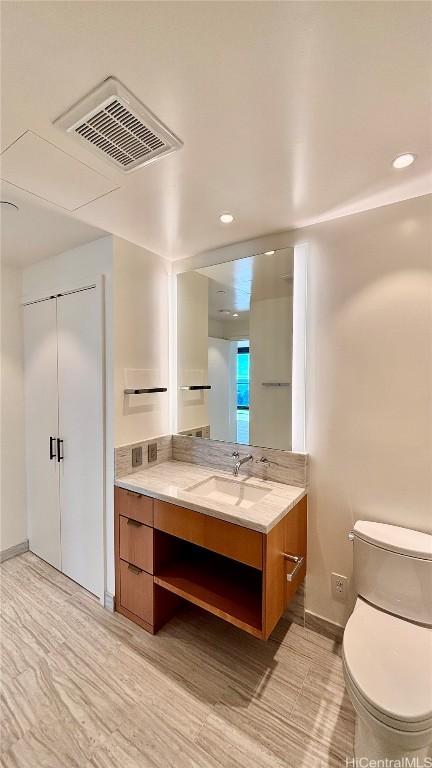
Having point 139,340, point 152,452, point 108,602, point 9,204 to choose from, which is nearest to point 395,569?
point 152,452

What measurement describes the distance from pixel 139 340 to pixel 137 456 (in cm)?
81

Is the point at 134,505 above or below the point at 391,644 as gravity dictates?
above

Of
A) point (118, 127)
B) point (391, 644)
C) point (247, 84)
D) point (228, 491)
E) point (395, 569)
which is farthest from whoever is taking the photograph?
point (228, 491)

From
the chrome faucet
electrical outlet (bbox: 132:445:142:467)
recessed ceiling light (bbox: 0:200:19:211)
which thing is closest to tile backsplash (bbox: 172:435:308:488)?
the chrome faucet

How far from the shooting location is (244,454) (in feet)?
6.79

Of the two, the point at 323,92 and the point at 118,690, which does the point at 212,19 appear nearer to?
the point at 323,92

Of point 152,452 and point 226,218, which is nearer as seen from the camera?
point 226,218

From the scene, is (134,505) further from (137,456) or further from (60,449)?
(60,449)

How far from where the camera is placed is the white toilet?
1.00 metres

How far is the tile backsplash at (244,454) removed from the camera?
1.86m

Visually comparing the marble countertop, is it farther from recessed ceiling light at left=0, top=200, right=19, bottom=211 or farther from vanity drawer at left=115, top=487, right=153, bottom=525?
recessed ceiling light at left=0, top=200, right=19, bottom=211

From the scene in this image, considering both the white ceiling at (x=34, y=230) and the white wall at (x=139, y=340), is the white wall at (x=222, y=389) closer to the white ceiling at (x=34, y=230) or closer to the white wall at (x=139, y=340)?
the white wall at (x=139, y=340)

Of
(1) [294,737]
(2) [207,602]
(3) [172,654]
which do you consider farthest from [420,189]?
(3) [172,654]

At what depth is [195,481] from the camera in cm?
197
